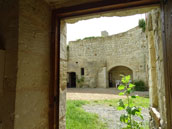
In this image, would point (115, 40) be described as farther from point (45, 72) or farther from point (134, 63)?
point (45, 72)

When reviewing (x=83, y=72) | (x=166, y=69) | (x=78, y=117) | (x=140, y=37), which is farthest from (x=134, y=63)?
(x=166, y=69)

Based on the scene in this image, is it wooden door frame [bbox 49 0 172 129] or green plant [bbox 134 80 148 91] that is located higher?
wooden door frame [bbox 49 0 172 129]

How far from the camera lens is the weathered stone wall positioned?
36.0 feet

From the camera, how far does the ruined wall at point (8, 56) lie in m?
1.07

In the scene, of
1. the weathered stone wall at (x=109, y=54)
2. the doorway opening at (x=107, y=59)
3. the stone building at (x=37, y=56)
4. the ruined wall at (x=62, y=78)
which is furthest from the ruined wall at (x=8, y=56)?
the weathered stone wall at (x=109, y=54)

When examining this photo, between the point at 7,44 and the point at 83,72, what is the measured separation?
42.7 ft

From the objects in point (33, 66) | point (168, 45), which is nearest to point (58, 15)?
point (33, 66)

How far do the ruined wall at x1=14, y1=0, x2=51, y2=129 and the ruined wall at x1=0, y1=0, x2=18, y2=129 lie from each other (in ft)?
0.13

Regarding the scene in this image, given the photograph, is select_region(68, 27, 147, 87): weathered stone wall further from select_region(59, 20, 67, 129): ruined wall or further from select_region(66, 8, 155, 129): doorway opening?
select_region(59, 20, 67, 129): ruined wall

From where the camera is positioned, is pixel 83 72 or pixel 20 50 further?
pixel 83 72

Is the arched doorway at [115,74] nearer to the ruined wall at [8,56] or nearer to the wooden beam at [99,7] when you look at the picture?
the wooden beam at [99,7]

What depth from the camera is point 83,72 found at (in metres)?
14.1

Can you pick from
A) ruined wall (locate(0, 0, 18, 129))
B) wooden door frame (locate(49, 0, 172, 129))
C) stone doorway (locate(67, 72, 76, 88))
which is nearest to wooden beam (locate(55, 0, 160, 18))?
wooden door frame (locate(49, 0, 172, 129))

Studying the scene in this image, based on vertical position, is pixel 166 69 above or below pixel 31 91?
above
